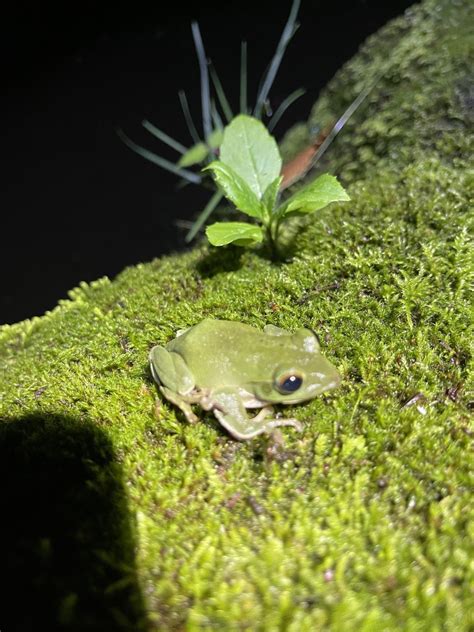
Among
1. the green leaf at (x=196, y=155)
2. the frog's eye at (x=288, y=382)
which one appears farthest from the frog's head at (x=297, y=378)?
the green leaf at (x=196, y=155)

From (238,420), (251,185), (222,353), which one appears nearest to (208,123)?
(251,185)

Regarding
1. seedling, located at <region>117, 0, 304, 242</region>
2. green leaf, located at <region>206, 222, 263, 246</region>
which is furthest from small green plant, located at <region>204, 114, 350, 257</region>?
seedling, located at <region>117, 0, 304, 242</region>

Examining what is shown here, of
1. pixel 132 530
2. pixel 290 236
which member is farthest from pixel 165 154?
pixel 132 530

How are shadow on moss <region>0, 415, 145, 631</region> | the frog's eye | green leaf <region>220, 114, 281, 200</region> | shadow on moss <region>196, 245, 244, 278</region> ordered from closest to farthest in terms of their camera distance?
shadow on moss <region>0, 415, 145, 631</region>, the frog's eye, green leaf <region>220, 114, 281, 200</region>, shadow on moss <region>196, 245, 244, 278</region>

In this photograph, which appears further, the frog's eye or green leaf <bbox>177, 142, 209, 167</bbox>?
green leaf <bbox>177, 142, 209, 167</bbox>

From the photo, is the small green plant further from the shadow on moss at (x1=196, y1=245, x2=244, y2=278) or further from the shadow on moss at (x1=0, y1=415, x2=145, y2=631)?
the shadow on moss at (x1=0, y1=415, x2=145, y2=631)
